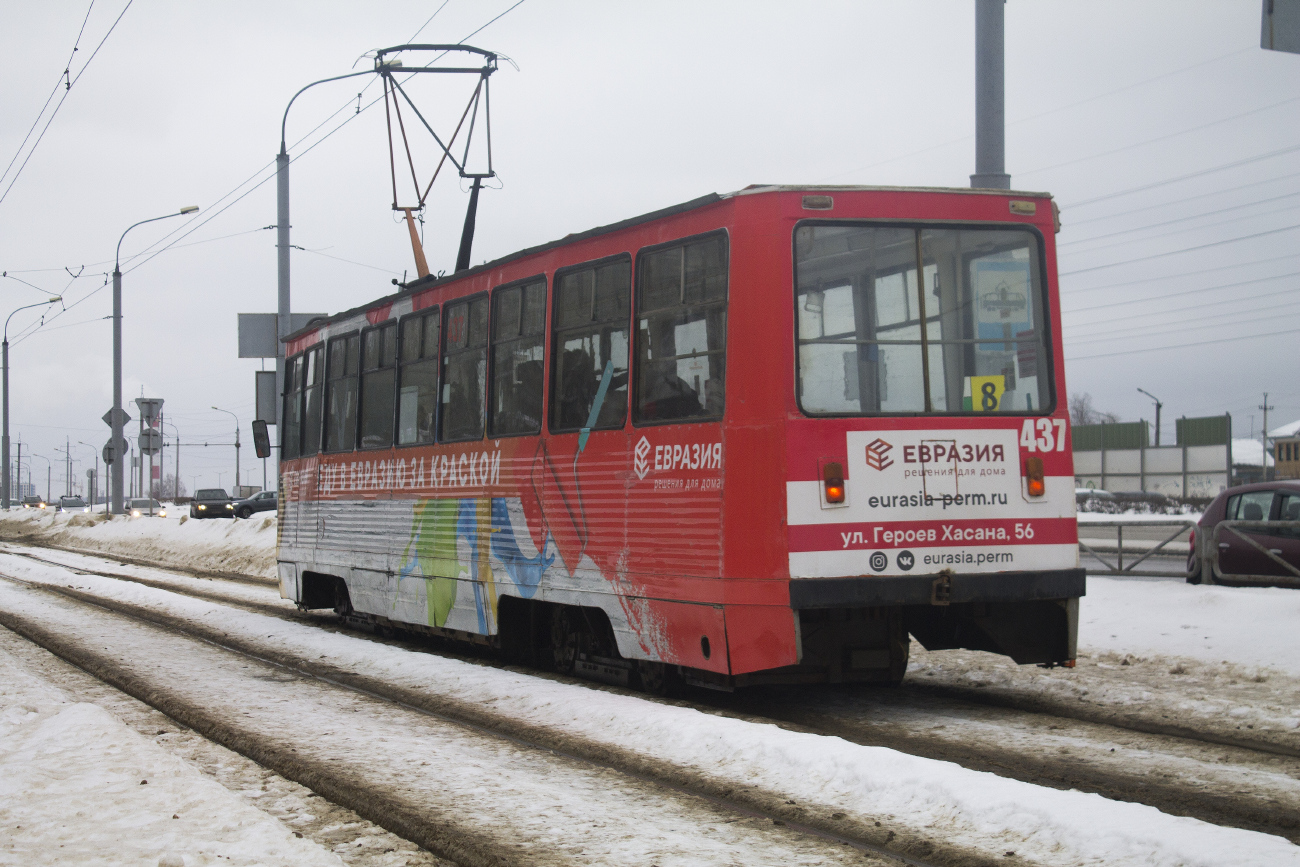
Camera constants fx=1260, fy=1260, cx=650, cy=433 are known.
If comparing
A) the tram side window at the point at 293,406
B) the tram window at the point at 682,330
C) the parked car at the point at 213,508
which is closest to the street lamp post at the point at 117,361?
the parked car at the point at 213,508

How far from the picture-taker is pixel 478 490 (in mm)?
9719

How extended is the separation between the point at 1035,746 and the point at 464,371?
5.54 m

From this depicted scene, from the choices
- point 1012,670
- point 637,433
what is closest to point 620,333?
point 637,433

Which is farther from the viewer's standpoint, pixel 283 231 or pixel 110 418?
pixel 110 418

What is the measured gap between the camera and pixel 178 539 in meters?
30.6

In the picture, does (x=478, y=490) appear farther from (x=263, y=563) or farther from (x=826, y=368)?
(x=263, y=563)

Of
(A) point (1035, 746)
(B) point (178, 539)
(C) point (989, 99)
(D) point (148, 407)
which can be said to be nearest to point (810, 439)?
(A) point (1035, 746)

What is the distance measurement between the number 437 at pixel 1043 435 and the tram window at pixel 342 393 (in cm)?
705

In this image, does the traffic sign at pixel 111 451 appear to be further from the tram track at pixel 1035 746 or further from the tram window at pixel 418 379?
the tram track at pixel 1035 746

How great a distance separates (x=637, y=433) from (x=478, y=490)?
7.33 feet

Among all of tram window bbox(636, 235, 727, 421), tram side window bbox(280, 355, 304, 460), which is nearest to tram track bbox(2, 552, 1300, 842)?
tram window bbox(636, 235, 727, 421)

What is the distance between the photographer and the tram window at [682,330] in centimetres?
744

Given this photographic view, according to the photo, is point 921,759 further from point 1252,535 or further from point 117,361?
point 117,361

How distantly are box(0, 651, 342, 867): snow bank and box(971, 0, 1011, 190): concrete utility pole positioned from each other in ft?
24.3
